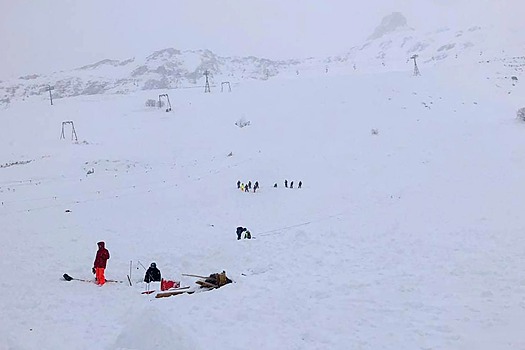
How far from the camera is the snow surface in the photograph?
9883 millimetres

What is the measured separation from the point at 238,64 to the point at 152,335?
129654 millimetres

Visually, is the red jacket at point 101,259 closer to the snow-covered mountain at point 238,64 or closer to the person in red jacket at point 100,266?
the person in red jacket at point 100,266

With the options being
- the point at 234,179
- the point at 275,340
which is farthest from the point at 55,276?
the point at 234,179

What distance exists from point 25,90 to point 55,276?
104 m

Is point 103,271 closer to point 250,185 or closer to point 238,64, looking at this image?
point 250,185

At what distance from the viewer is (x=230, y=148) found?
130 feet

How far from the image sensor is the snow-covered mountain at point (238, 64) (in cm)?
9175

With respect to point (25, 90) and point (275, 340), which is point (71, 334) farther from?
point (25, 90)

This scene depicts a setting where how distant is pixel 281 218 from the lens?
23312 mm

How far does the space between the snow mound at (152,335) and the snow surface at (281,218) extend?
0.03 m

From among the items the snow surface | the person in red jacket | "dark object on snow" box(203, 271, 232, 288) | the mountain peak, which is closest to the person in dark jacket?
the snow surface

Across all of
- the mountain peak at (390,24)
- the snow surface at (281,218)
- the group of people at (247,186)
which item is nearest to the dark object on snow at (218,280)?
the snow surface at (281,218)

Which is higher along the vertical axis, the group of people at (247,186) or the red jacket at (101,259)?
the red jacket at (101,259)

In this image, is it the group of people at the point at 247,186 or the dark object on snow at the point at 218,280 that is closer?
the dark object on snow at the point at 218,280
